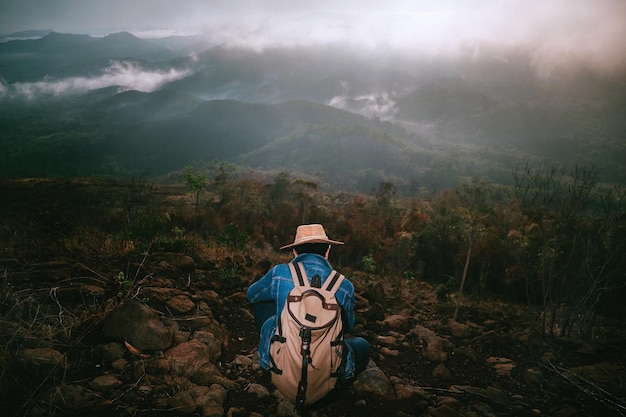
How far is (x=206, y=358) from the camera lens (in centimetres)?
341

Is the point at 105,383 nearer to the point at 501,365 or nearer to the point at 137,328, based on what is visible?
the point at 137,328

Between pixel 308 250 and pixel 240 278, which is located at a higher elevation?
pixel 308 250

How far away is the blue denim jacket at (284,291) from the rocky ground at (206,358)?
46 cm

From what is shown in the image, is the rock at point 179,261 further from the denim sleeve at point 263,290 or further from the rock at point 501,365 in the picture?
the rock at point 501,365

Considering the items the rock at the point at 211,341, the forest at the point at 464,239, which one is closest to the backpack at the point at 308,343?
the rock at the point at 211,341

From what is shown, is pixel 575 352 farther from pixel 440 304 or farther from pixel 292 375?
pixel 292 375

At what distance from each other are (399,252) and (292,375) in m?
8.08

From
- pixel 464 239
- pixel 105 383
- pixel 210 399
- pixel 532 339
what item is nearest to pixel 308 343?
pixel 210 399

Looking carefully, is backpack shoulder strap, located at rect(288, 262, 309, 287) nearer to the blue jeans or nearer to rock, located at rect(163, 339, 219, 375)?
the blue jeans

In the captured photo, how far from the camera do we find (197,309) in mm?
4281

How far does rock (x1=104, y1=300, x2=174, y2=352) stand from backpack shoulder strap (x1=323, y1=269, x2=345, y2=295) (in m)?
1.93

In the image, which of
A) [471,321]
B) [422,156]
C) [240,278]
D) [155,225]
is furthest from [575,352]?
[422,156]

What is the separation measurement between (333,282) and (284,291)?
0.43 metres

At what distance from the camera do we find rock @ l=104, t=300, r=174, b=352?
3.23 m
